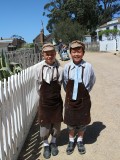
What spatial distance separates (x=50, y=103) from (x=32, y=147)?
0.94m

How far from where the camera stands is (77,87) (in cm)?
477

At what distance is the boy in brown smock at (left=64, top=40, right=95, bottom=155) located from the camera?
187 inches

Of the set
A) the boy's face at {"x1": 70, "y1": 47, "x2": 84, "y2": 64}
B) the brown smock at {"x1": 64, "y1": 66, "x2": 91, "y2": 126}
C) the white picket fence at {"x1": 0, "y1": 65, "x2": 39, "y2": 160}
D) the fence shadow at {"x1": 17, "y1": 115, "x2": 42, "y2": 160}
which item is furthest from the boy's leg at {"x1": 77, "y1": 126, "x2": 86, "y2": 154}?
the boy's face at {"x1": 70, "y1": 47, "x2": 84, "y2": 64}

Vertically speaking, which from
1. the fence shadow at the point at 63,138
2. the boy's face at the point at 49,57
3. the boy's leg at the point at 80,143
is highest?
the boy's face at the point at 49,57

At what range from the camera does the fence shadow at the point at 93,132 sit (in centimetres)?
545

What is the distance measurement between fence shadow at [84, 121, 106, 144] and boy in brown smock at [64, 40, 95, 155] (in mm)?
474

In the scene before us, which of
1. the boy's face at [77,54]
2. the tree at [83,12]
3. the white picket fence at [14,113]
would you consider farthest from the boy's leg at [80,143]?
the tree at [83,12]

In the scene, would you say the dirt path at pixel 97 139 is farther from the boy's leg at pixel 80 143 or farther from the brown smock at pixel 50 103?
the brown smock at pixel 50 103

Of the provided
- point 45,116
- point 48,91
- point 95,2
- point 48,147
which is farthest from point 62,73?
point 95,2

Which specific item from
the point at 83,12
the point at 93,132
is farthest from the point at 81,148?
the point at 83,12

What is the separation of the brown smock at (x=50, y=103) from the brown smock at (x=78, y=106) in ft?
0.44

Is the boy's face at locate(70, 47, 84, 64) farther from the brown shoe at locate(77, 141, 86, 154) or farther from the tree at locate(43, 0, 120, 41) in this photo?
the tree at locate(43, 0, 120, 41)

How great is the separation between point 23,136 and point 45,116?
2.40ft

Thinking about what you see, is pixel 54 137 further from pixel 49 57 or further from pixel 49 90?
pixel 49 57
